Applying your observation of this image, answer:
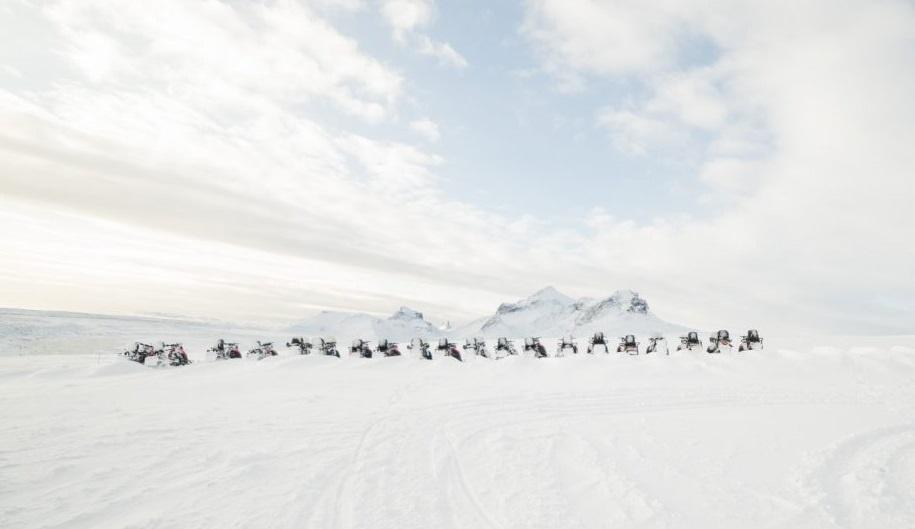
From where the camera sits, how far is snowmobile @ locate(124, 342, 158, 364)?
25.5 meters

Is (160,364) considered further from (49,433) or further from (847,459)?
(847,459)

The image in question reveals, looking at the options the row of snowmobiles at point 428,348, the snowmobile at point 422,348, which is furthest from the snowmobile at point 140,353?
the snowmobile at point 422,348

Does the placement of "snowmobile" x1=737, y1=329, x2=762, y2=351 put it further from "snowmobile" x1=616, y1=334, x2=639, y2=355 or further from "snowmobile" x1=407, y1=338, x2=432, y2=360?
"snowmobile" x1=407, y1=338, x2=432, y2=360

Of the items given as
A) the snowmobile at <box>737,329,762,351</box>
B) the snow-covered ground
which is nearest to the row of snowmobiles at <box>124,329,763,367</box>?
the snowmobile at <box>737,329,762,351</box>

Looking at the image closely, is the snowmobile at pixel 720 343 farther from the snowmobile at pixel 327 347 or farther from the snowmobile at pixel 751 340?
the snowmobile at pixel 327 347

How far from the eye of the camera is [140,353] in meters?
25.8

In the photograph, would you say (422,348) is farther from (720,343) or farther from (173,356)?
(720,343)

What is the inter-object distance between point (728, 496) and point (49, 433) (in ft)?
38.0

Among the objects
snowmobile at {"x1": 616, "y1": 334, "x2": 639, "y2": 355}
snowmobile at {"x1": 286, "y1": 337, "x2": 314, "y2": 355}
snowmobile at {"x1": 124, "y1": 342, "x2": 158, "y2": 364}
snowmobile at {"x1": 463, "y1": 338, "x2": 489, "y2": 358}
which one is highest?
snowmobile at {"x1": 616, "y1": 334, "x2": 639, "y2": 355}

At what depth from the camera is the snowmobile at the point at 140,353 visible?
83.6 feet

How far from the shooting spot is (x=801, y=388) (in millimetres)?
14312

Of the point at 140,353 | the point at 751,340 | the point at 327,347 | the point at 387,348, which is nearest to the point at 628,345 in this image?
the point at 751,340

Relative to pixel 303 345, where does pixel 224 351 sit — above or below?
below

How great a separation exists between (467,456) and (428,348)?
858 inches
